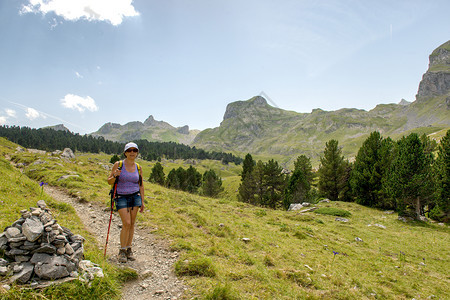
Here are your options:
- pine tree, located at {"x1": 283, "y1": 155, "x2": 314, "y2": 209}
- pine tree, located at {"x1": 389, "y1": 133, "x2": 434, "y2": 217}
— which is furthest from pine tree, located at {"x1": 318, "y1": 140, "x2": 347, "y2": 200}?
pine tree, located at {"x1": 389, "y1": 133, "x2": 434, "y2": 217}

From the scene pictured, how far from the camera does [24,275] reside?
4523mm

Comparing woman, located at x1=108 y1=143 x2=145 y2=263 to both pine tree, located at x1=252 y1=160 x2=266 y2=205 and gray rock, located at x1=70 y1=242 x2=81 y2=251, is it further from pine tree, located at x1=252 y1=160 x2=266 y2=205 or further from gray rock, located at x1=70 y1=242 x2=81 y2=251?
pine tree, located at x1=252 y1=160 x2=266 y2=205

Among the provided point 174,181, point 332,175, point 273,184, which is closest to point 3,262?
point 332,175

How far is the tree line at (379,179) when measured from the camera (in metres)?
27.3

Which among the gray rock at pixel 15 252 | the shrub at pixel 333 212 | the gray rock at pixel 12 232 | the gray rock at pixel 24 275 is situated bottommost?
the shrub at pixel 333 212

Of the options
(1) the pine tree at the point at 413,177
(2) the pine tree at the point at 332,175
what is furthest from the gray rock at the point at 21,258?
(2) the pine tree at the point at 332,175

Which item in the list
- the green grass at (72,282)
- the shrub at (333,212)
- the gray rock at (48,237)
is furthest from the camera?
the shrub at (333,212)

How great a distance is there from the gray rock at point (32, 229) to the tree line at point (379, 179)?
36341 mm

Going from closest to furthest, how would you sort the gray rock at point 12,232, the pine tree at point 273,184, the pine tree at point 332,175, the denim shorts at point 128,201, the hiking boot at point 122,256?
the gray rock at point 12,232 < the hiking boot at point 122,256 < the denim shorts at point 128,201 < the pine tree at point 332,175 < the pine tree at point 273,184

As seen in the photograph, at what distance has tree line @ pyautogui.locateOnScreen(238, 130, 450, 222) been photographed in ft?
89.6

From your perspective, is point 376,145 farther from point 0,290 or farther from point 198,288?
point 0,290

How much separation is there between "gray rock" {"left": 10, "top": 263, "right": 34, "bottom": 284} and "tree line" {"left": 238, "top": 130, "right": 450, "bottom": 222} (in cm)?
3642

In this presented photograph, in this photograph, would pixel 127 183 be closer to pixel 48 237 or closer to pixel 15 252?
pixel 48 237

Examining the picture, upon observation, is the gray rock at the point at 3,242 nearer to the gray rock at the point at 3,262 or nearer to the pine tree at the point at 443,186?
the gray rock at the point at 3,262
